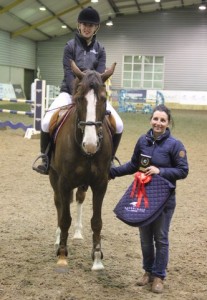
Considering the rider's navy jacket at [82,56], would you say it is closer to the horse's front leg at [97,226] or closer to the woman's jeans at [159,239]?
the horse's front leg at [97,226]

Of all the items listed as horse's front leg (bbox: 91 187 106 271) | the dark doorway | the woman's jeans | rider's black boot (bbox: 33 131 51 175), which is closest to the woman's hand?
the woman's jeans

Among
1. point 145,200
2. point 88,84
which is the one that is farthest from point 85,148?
point 145,200

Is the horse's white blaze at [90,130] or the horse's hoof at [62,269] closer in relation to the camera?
the horse's white blaze at [90,130]

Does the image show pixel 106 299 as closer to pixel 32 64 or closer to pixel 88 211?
pixel 88 211

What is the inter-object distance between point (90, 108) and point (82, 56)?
969mm

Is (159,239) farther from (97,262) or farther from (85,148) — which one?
(85,148)

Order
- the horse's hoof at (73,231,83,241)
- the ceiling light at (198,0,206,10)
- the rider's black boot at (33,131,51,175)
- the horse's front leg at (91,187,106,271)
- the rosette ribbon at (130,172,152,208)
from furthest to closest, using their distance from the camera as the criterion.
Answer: the ceiling light at (198,0,206,10) → the horse's hoof at (73,231,83,241) → the rider's black boot at (33,131,51,175) → the horse's front leg at (91,187,106,271) → the rosette ribbon at (130,172,152,208)

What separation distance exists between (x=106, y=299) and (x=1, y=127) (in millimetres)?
10455

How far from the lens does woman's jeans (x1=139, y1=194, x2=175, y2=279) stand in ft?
10.1

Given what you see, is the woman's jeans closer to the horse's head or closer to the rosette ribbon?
the rosette ribbon

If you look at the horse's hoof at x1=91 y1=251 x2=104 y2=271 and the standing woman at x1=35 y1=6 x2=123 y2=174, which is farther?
the standing woman at x1=35 y1=6 x2=123 y2=174

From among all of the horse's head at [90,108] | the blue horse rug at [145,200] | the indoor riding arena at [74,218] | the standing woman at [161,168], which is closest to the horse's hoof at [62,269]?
the indoor riding arena at [74,218]

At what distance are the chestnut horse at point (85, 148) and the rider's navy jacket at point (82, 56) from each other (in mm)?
416

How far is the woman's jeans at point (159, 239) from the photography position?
122 inches
